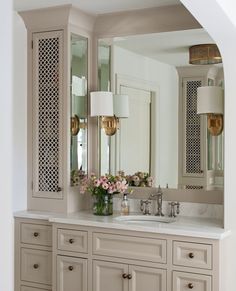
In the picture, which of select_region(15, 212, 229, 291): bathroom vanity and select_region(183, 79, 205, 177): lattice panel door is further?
select_region(183, 79, 205, 177): lattice panel door

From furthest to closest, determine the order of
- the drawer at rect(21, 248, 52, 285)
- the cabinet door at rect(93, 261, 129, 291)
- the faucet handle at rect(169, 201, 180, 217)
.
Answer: the drawer at rect(21, 248, 52, 285), the faucet handle at rect(169, 201, 180, 217), the cabinet door at rect(93, 261, 129, 291)

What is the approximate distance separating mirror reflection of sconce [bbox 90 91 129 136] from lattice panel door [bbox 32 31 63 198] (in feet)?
0.94

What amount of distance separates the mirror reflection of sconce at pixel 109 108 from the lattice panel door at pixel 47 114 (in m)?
0.29

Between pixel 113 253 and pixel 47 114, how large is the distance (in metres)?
1.26

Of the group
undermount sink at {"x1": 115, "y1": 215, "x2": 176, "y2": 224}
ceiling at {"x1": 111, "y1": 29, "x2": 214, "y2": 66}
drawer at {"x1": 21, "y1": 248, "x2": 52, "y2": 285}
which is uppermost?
ceiling at {"x1": 111, "y1": 29, "x2": 214, "y2": 66}

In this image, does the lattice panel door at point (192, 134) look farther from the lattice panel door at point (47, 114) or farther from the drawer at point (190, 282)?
the lattice panel door at point (47, 114)

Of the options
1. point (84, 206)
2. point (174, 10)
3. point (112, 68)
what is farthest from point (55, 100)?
point (174, 10)

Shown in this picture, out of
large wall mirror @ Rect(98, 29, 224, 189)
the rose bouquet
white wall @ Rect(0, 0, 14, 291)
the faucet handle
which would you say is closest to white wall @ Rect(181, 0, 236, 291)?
large wall mirror @ Rect(98, 29, 224, 189)

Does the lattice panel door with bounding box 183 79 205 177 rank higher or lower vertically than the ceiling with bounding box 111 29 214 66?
lower

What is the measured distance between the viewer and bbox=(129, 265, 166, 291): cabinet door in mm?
3119

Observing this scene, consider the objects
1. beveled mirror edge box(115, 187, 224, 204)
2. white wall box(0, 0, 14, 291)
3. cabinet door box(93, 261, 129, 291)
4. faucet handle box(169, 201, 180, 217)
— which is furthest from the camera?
faucet handle box(169, 201, 180, 217)

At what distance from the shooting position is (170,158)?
3645 millimetres

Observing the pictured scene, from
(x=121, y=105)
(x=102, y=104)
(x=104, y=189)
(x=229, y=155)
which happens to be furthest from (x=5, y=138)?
(x=121, y=105)

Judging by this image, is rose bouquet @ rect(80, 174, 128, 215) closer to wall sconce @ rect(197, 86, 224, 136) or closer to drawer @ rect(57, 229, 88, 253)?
drawer @ rect(57, 229, 88, 253)
